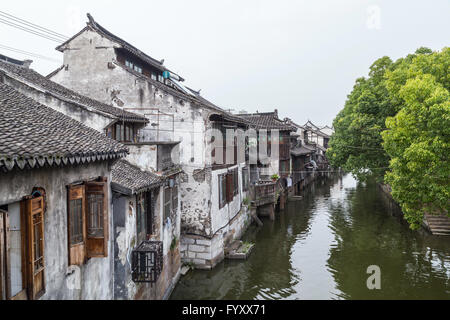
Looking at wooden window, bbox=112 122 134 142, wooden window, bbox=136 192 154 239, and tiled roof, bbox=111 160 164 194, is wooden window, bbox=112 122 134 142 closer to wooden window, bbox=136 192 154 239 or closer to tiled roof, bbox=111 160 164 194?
tiled roof, bbox=111 160 164 194

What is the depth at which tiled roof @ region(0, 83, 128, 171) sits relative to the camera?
234 inches

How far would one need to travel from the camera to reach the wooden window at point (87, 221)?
26.7 feet

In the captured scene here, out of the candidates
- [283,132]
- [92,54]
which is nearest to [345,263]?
[92,54]

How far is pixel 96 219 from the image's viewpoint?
29.3 ft

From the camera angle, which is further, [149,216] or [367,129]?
[367,129]

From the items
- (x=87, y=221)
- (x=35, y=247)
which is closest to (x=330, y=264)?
(x=87, y=221)

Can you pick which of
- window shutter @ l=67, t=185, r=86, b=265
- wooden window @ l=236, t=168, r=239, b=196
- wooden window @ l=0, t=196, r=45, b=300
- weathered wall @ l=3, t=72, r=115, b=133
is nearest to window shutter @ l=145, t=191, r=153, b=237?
weathered wall @ l=3, t=72, r=115, b=133

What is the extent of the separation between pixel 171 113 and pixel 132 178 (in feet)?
25.2

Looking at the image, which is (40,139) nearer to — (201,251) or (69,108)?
(69,108)

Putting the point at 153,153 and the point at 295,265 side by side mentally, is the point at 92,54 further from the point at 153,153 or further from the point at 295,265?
the point at 295,265

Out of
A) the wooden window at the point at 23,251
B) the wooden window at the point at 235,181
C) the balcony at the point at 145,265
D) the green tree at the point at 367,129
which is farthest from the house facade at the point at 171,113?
the green tree at the point at 367,129

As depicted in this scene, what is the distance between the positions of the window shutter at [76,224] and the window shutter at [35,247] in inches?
40.9

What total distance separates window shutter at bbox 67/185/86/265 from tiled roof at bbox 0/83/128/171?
0.92 meters

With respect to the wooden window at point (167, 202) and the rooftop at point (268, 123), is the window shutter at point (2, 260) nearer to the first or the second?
the wooden window at point (167, 202)
